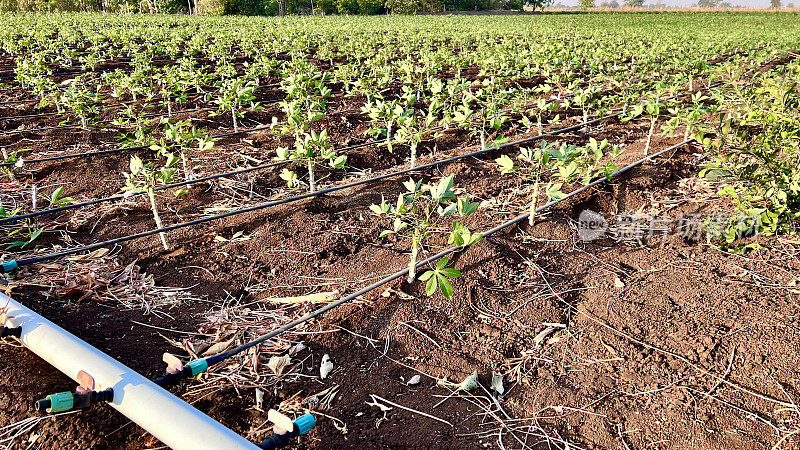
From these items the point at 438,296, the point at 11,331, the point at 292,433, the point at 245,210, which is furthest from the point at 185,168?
the point at 292,433

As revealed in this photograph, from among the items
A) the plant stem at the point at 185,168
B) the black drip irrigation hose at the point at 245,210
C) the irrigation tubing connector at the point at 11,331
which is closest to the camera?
the irrigation tubing connector at the point at 11,331

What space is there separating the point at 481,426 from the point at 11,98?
957cm

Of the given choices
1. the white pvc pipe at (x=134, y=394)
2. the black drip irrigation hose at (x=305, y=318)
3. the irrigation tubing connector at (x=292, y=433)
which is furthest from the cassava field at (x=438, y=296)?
the irrigation tubing connector at (x=292, y=433)

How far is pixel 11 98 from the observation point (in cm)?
838

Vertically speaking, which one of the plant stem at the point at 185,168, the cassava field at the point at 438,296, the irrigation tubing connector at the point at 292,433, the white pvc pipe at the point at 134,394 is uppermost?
the plant stem at the point at 185,168

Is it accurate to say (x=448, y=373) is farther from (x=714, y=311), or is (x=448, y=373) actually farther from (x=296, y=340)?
(x=714, y=311)

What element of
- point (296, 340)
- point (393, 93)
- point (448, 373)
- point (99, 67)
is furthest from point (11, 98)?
point (448, 373)

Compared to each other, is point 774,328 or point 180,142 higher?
point 180,142

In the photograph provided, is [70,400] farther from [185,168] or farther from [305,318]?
[185,168]

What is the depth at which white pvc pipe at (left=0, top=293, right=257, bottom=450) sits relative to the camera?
5.25ft

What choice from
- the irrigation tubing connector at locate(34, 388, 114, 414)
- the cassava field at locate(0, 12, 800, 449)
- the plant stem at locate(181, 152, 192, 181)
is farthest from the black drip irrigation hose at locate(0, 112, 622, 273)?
the irrigation tubing connector at locate(34, 388, 114, 414)

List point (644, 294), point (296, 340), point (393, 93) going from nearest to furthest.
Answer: point (296, 340), point (644, 294), point (393, 93)

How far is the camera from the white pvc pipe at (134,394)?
1600 millimetres

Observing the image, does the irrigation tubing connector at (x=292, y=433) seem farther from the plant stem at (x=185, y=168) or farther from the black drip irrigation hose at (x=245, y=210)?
the plant stem at (x=185, y=168)
